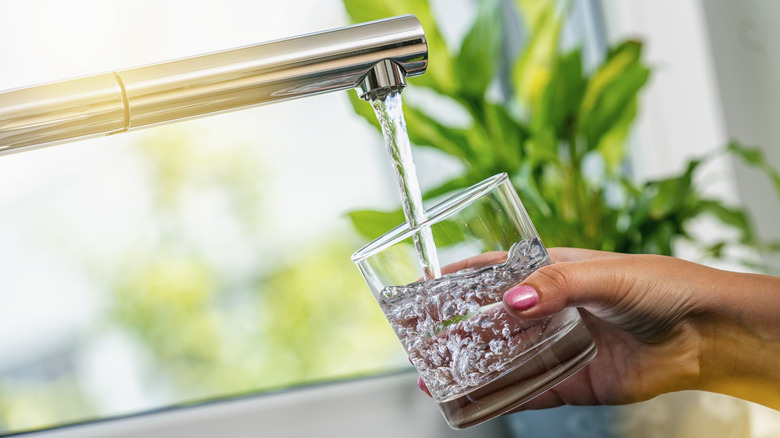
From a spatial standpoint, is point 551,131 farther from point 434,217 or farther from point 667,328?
point 434,217

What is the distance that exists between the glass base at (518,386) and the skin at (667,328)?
41 mm

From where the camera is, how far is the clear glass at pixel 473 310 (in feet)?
1.62

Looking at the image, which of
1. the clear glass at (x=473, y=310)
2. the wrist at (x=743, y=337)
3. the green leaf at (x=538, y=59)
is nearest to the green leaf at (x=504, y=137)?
the green leaf at (x=538, y=59)

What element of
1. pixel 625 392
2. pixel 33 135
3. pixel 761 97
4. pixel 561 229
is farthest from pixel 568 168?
pixel 33 135

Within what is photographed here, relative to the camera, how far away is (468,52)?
1.07 metres

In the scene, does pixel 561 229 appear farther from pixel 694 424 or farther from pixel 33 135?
pixel 33 135

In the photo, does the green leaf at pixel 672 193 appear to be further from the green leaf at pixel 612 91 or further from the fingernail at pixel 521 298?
the fingernail at pixel 521 298

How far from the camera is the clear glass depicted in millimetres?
493

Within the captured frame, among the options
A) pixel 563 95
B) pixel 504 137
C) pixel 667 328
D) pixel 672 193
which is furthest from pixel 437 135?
pixel 667 328

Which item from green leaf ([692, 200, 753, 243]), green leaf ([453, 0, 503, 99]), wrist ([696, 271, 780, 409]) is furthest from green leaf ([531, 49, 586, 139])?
wrist ([696, 271, 780, 409])

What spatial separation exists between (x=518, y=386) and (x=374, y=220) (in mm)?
522

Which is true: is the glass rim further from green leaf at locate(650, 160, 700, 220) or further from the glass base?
green leaf at locate(650, 160, 700, 220)

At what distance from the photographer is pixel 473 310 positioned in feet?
1.63

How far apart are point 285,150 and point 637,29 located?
0.89 metres
